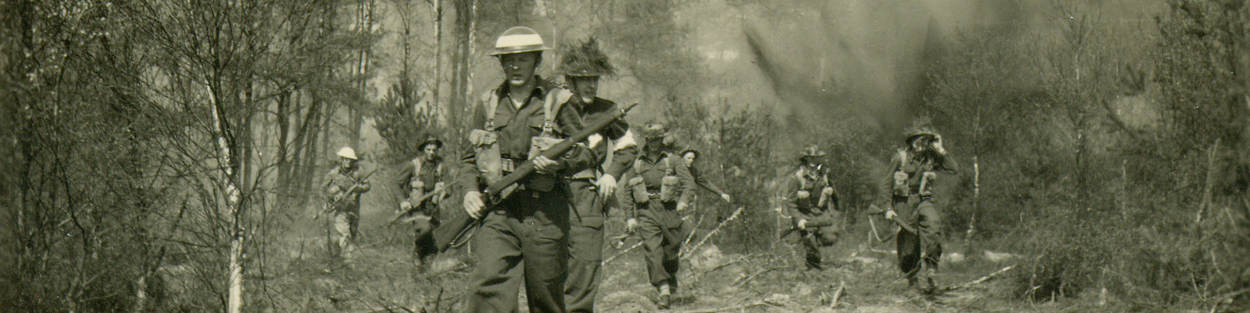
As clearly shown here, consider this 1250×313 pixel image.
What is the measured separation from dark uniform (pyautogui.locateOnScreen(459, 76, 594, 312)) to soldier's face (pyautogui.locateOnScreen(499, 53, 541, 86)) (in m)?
0.07

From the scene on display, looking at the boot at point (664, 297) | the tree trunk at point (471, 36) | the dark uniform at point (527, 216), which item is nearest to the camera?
the dark uniform at point (527, 216)

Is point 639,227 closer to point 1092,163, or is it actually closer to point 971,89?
point 1092,163

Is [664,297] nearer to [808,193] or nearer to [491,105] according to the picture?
[808,193]

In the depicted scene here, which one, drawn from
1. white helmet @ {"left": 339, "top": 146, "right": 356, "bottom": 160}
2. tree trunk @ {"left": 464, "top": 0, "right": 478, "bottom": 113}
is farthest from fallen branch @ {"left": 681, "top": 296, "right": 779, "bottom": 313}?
tree trunk @ {"left": 464, "top": 0, "right": 478, "bottom": 113}

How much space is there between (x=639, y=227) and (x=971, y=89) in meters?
21.8

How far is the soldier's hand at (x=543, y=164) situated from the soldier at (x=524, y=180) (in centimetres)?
1

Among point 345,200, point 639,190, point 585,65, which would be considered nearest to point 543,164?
point 585,65

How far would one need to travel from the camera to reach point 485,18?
26703 millimetres

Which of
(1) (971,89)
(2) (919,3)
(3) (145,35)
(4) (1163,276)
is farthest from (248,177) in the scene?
(2) (919,3)

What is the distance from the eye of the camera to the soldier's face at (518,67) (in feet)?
18.0

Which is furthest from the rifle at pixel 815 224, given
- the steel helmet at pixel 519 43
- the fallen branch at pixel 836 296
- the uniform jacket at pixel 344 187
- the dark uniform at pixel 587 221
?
the steel helmet at pixel 519 43

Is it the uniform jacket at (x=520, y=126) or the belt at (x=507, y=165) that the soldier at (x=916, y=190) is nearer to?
the uniform jacket at (x=520, y=126)

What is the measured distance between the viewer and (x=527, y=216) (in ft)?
18.1

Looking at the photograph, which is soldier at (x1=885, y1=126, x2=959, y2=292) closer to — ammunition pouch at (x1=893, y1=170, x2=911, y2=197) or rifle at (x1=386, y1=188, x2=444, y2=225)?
ammunition pouch at (x1=893, y1=170, x2=911, y2=197)
